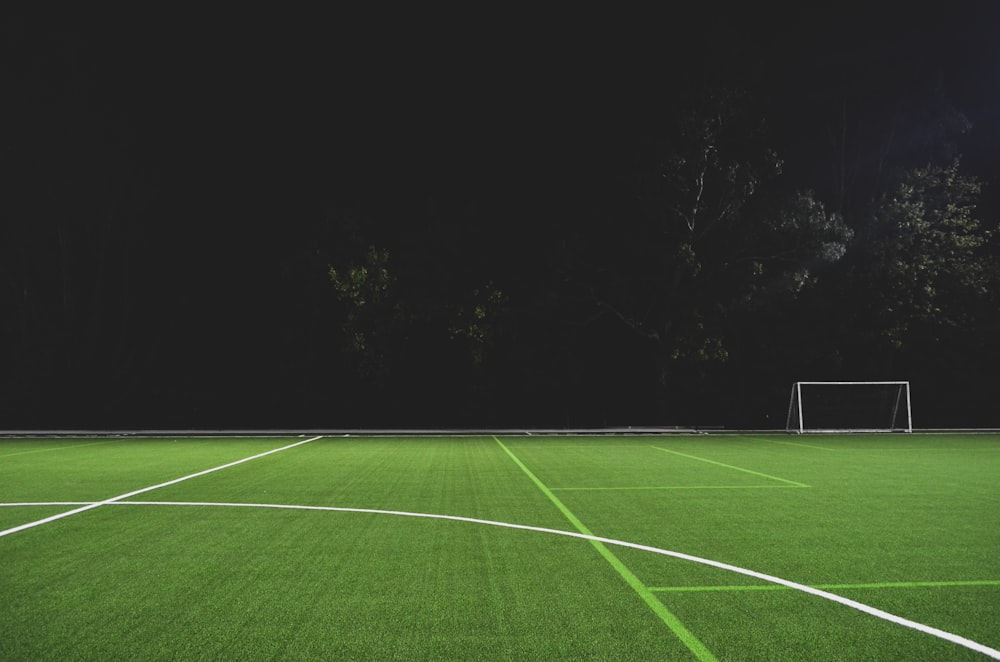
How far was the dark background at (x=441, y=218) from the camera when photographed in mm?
29953

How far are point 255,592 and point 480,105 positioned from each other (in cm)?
2874

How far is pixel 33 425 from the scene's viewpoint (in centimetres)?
2923

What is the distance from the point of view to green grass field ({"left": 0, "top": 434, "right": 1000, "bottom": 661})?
4184 millimetres

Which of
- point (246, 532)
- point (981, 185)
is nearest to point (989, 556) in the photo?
point (246, 532)

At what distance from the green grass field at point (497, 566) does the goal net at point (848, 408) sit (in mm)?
13879

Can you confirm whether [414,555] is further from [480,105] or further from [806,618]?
[480,105]

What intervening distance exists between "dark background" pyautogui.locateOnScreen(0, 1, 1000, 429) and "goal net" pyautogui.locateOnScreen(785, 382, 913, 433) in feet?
8.62

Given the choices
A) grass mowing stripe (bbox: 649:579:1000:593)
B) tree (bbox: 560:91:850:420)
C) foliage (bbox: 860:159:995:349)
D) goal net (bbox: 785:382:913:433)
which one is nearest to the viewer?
grass mowing stripe (bbox: 649:579:1000:593)

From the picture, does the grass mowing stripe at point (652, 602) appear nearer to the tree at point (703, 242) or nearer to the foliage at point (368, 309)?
the tree at point (703, 242)

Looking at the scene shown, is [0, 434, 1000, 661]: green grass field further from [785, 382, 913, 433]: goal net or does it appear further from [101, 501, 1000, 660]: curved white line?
[785, 382, 913, 433]: goal net

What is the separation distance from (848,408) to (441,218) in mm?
16645

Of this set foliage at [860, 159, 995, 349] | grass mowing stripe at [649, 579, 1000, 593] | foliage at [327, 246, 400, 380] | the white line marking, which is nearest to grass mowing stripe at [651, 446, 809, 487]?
grass mowing stripe at [649, 579, 1000, 593]

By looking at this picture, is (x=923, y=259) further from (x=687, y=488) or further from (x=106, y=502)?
(x=106, y=502)

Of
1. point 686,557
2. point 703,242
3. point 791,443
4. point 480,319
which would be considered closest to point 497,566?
point 686,557
